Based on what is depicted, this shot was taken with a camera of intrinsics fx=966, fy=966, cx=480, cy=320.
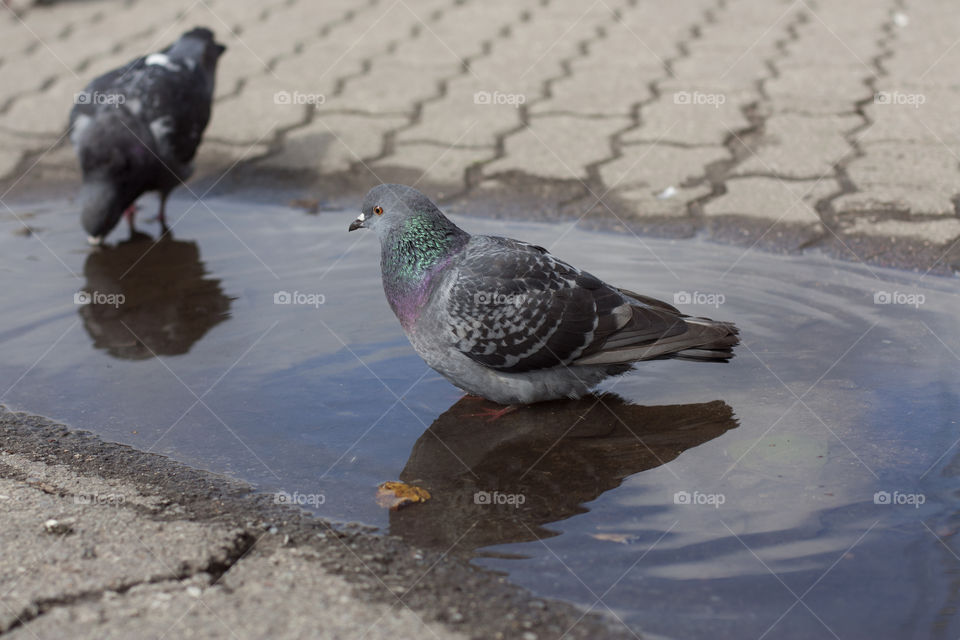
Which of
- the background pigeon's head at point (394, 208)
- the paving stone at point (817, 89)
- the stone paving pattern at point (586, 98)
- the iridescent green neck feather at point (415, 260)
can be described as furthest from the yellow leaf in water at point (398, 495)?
the paving stone at point (817, 89)

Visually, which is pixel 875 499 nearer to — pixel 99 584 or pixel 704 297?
pixel 704 297

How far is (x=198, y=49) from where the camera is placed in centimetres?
522

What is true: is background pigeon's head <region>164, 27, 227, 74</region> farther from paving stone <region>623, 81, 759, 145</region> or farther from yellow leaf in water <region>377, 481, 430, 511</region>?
yellow leaf in water <region>377, 481, 430, 511</region>

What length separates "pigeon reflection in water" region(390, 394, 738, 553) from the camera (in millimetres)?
2486

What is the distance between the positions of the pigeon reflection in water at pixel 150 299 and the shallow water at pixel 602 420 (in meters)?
0.01

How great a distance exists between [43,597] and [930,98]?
509cm

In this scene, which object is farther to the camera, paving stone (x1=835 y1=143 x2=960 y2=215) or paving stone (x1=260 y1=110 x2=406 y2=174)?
paving stone (x1=260 y1=110 x2=406 y2=174)

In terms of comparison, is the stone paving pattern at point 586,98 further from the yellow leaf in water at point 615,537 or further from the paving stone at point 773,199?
the yellow leaf in water at point 615,537

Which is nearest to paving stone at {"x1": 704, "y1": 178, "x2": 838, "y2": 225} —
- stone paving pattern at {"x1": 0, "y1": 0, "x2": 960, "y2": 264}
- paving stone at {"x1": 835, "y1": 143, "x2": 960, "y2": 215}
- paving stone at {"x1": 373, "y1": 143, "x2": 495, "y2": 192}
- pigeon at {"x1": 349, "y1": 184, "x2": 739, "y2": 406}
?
stone paving pattern at {"x1": 0, "y1": 0, "x2": 960, "y2": 264}

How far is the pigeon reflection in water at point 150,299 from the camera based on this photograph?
3.61 meters

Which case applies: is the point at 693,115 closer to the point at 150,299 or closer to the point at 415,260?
the point at 415,260

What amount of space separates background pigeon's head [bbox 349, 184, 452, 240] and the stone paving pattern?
60.7 inches

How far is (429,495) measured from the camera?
2625 millimetres

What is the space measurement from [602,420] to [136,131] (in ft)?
9.40
